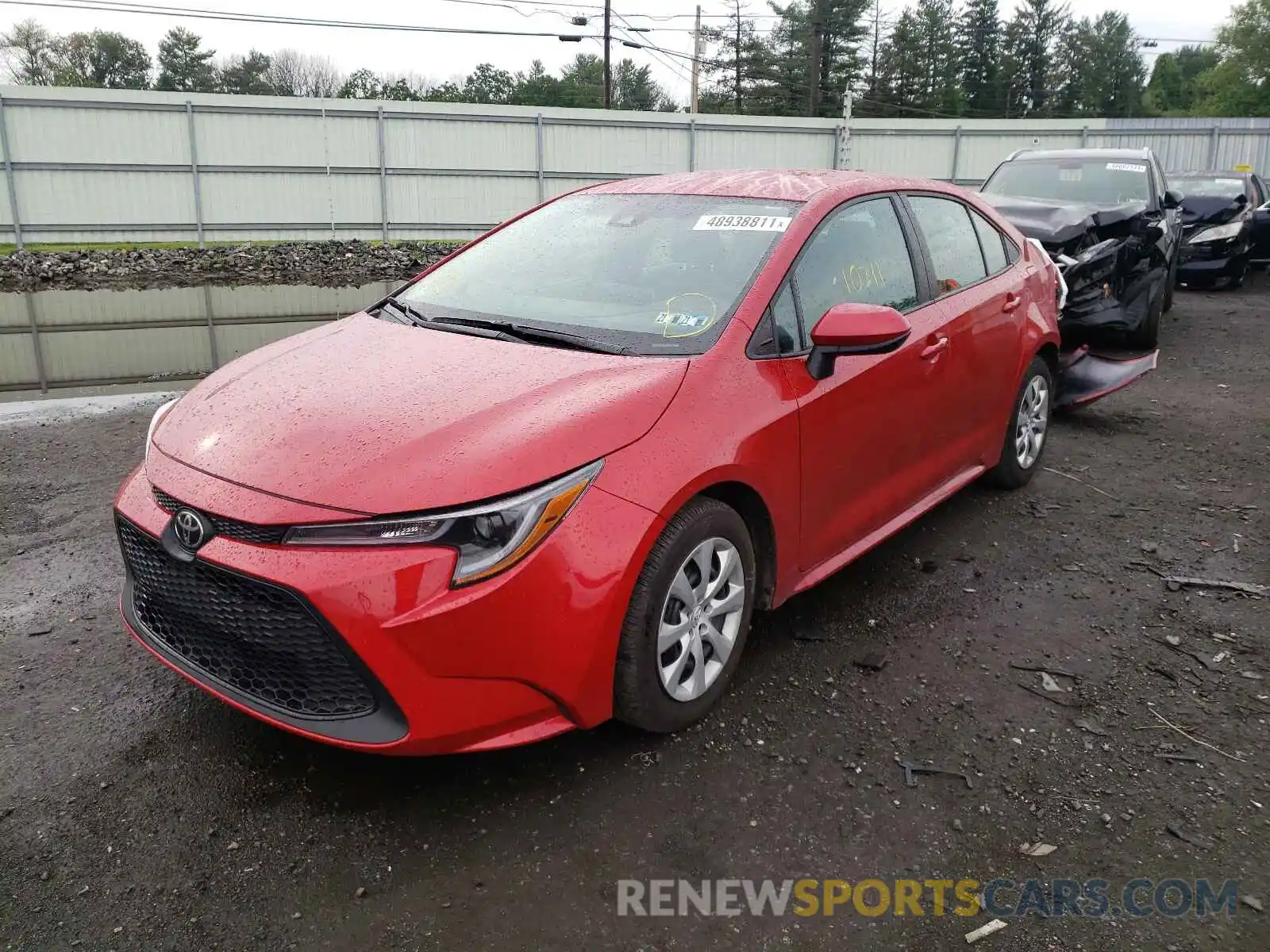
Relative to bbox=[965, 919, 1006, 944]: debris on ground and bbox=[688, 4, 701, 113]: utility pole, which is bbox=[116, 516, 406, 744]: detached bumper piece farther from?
bbox=[688, 4, 701, 113]: utility pole

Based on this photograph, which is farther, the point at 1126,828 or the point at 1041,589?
the point at 1041,589

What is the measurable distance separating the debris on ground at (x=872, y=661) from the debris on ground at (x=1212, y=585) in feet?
4.79

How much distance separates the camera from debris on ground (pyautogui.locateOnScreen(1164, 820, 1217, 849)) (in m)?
2.59

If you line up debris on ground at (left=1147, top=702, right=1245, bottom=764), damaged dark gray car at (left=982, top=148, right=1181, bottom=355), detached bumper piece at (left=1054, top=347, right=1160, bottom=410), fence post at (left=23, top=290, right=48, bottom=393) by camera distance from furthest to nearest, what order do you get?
damaged dark gray car at (left=982, top=148, right=1181, bottom=355) < fence post at (left=23, top=290, right=48, bottom=393) < detached bumper piece at (left=1054, top=347, right=1160, bottom=410) < debris on ground at (left=1147, top=702, right=1245, bottom=764)

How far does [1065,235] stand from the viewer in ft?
26.6

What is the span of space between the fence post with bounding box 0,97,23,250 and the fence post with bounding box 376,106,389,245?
6.96 metres

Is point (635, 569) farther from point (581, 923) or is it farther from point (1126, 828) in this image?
point (1126, 828)

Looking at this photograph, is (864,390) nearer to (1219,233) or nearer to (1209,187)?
(1219,233)

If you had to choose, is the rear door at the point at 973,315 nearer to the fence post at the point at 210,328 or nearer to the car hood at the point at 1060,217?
the car hood at the point at 1060,217

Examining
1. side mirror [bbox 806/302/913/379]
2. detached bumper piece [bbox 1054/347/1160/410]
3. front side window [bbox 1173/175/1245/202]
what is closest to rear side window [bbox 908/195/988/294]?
side mirror [bbox 806/302/913/379]

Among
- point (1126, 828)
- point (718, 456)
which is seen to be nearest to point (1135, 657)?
point (1126, 828)

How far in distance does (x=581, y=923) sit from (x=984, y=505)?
3524 mm

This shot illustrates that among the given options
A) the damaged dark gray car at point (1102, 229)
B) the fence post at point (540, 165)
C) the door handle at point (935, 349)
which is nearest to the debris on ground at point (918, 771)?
the door handle at point (935, 349)

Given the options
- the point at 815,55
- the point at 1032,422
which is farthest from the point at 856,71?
the point at 1032,422
